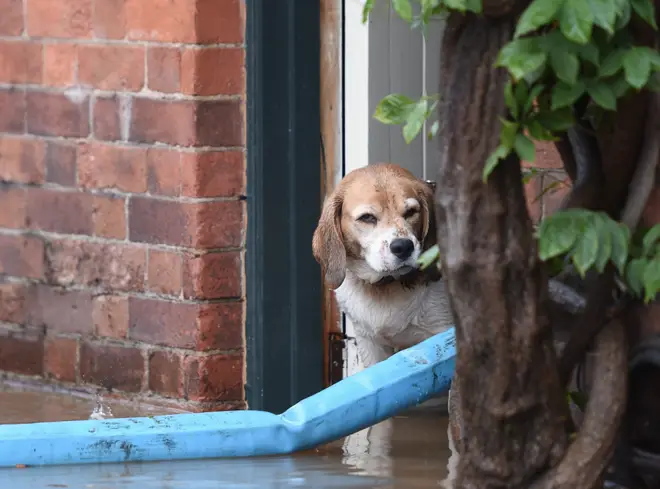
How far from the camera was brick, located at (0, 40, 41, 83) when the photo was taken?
16.3ft

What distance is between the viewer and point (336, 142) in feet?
15.4

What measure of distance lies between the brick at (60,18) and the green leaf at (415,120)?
102 inches

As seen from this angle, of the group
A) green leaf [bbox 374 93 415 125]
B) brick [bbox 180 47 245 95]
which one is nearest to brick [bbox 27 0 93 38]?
brick [bbox 180 47 245 95]

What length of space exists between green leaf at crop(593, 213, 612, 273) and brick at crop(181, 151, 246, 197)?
2.42 meters

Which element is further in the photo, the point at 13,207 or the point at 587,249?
the point at 13,207

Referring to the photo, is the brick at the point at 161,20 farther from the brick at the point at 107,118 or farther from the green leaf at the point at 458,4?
the green leaf at the point at 458,4

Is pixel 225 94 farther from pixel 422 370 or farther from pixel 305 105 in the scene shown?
pixel 422 370

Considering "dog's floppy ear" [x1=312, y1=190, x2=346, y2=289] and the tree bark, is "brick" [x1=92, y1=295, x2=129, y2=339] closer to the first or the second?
"dog's floppy ear" [x1=312, y1=190, x2=346, y2=289]

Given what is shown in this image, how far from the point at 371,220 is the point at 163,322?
87 centimetres

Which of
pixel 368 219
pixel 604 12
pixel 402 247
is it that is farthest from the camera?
pixel 368 219

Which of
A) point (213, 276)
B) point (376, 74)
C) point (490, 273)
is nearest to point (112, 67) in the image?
point (213, 276)

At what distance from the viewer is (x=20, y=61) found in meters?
5.01

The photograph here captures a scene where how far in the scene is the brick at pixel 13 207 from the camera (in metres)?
5.09

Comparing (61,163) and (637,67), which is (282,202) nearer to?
(61,163)
